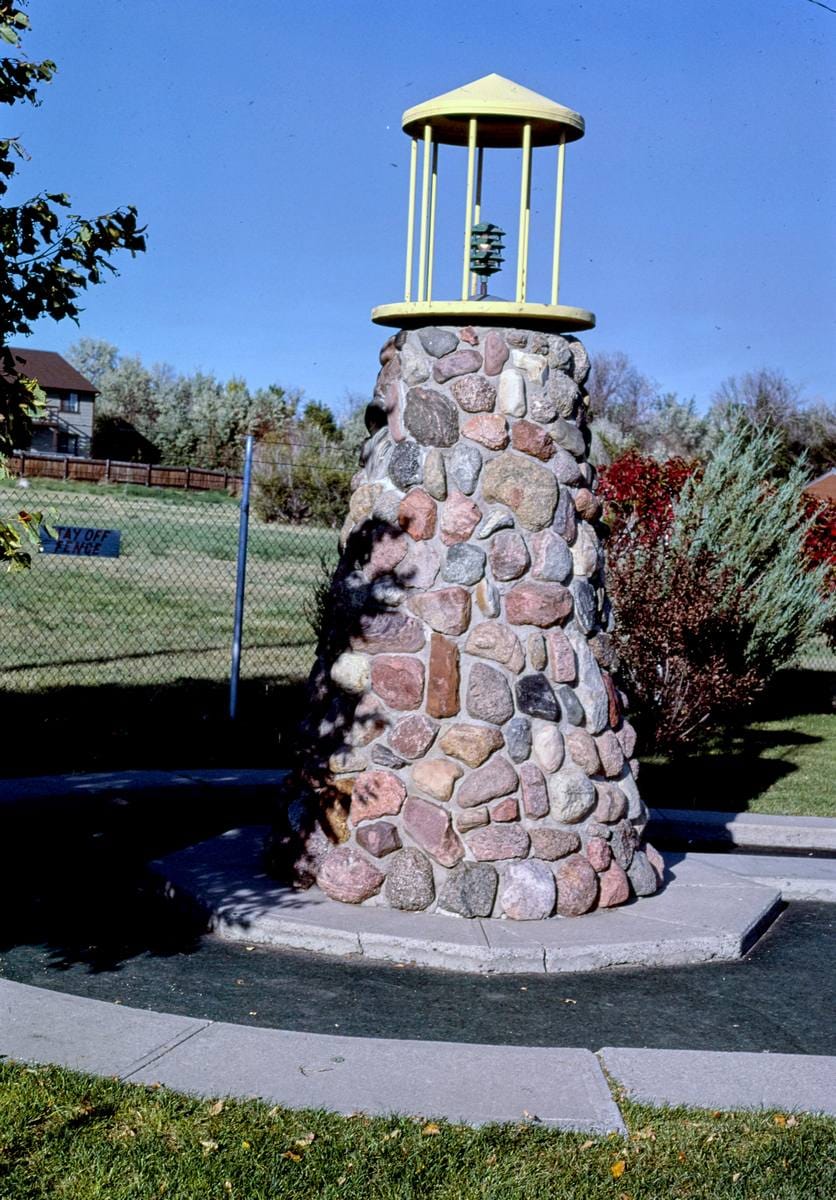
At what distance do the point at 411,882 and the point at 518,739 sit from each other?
783mm

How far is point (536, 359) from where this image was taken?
20.3 feet

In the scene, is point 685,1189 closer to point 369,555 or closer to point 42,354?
point 369,555

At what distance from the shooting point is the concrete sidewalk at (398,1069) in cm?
414

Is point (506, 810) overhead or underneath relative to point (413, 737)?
underneath

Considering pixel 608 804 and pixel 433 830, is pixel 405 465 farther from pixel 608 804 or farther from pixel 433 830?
pixel 608 804

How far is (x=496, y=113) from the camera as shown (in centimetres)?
611

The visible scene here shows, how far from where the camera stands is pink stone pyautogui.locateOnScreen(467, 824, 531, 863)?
19.6 feet

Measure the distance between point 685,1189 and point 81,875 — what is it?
380 centimetres

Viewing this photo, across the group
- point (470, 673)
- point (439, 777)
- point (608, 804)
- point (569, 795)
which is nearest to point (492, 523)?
point (470, 673)

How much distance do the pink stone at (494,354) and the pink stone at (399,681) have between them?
1.37 m

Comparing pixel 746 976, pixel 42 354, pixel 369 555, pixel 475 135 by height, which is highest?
pixel 42 354

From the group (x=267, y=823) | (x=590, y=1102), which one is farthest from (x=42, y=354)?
(x=590, y=1102)

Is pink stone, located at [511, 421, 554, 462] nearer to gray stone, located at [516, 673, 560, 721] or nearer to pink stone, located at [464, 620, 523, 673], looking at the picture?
pink stone, located at [464, 620, 523, 673]

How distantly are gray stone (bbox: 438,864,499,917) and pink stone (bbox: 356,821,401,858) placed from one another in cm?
29
